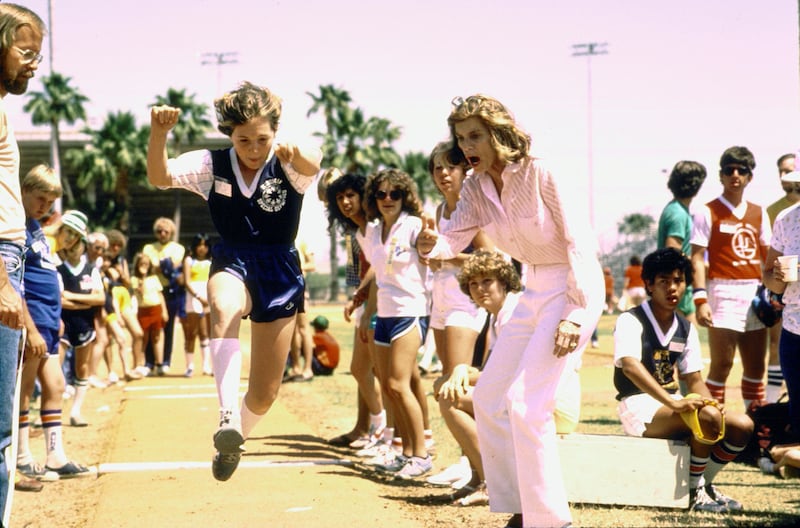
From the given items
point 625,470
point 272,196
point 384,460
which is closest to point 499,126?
point 272,196

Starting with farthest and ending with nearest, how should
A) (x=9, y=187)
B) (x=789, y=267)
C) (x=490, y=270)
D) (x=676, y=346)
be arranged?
(x=676, y=346) → (x=490, y=270) → (x=789, y=267) → (x=9, y=187)

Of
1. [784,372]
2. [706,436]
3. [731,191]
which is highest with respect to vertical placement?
[731,191]

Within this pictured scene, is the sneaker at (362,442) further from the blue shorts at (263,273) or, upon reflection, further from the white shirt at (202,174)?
the white shirt at (202,174)

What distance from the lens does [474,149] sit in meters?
4.78

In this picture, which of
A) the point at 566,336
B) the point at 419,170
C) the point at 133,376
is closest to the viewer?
the point at 566,336

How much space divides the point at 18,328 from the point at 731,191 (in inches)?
221

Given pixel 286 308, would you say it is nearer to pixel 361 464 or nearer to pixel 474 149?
pixel 474 149

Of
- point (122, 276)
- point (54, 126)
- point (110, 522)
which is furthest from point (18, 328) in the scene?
point (54, 126)

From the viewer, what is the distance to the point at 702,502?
5863mm

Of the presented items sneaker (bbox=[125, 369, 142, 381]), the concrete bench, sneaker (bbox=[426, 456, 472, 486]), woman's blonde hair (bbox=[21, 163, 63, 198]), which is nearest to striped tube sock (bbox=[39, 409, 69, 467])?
woman's blonde hair (bbox=[21, 163, 63, 198])

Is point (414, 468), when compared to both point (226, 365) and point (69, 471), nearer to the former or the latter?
point (226, 365)

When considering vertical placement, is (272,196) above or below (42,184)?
below

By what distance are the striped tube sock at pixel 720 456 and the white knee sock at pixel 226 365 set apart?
2.75 m

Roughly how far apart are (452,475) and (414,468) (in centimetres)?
31
